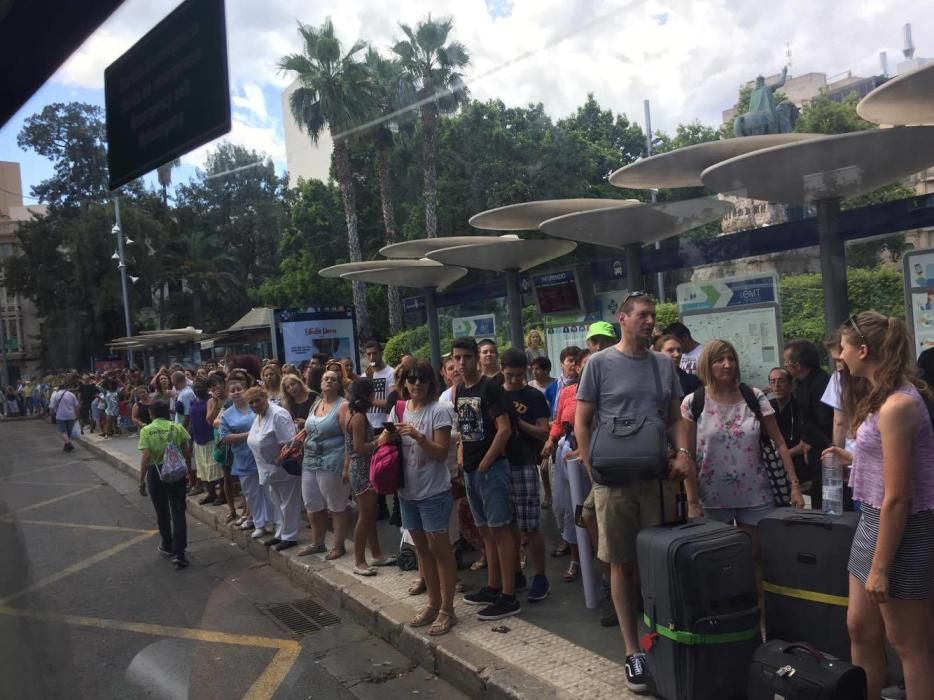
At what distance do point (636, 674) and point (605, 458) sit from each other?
0.97m

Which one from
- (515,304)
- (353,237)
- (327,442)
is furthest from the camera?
(353,237)

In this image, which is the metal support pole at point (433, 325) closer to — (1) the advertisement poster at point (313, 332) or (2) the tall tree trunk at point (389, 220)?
(2) the tall tree trunk at point (389, 220)

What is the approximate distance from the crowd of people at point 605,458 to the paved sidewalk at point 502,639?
0.12m

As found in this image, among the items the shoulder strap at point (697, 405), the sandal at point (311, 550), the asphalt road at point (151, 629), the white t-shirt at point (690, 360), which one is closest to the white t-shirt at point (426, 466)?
the asphalt road at point (151, 629)

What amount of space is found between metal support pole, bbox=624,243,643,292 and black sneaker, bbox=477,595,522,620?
13.1ft

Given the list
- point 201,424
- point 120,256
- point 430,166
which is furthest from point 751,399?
point 430,166

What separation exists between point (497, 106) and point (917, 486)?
871cm

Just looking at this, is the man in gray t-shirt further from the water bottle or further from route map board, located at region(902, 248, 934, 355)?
route map board, located at region(902, 248, 934, 355)

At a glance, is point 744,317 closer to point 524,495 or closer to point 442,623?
point 524,495

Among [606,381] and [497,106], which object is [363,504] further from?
[497,106]

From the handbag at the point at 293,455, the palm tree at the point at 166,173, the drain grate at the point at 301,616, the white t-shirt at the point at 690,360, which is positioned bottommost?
the drain grate at the point at 301,616

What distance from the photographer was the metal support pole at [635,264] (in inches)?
297

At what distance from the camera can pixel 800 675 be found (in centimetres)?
275

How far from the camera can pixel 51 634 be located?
82.3 inches
